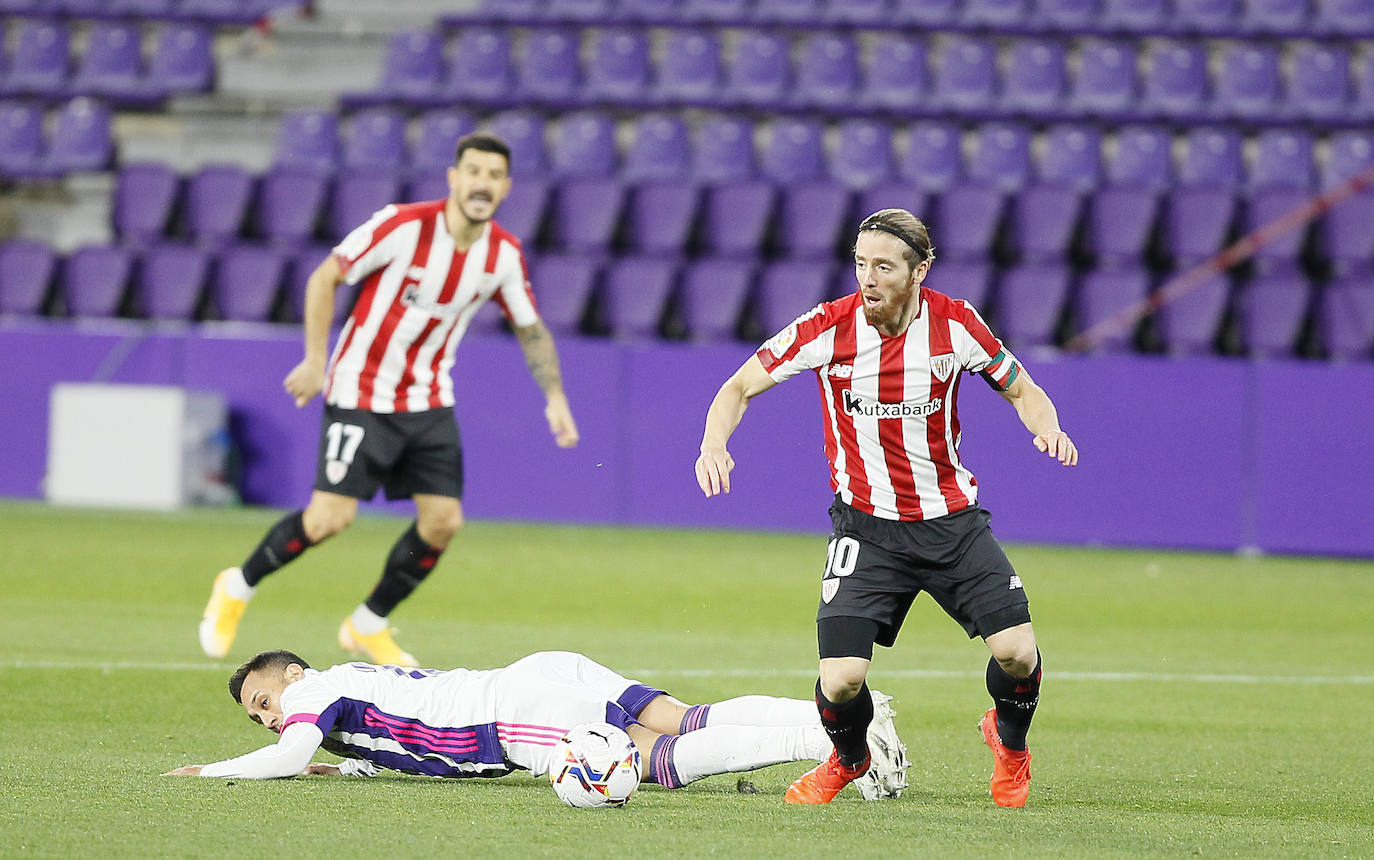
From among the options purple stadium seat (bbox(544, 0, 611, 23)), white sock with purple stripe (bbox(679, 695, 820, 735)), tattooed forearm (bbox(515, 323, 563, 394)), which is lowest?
white sock with purple stripe (bbox(679, 695, 820, 735))

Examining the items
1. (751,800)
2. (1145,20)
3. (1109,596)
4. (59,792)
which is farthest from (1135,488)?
(59,792)

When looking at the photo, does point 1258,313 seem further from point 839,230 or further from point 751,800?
point 751,800

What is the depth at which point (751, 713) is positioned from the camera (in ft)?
17.5

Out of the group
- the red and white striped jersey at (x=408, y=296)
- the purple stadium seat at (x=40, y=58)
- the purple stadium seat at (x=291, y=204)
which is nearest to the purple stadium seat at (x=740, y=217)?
the purple stadium seat at (x=291, y=204)

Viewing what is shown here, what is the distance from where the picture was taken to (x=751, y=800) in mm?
5172

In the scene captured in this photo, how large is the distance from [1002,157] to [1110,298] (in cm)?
225

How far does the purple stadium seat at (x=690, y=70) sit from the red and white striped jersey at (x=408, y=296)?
9.90 m

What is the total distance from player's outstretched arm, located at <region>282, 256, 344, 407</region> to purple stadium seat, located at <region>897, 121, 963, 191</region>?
9.24 metres

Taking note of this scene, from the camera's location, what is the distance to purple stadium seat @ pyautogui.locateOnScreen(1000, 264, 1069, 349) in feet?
47.4

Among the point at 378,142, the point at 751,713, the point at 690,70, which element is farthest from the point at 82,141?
the point at 751,713

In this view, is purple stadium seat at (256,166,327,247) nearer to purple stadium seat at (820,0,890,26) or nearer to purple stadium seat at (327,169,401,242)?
purple stadium seat at (327,169,401,242)

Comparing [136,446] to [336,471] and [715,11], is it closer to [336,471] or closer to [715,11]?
[336,471]

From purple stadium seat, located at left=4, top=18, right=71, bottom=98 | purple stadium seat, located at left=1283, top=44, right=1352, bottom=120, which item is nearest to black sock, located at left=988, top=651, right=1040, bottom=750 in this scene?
purple stadium seat, located at left=1283, top=44, right=1352, bottom=120

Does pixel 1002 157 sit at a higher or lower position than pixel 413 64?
lower
